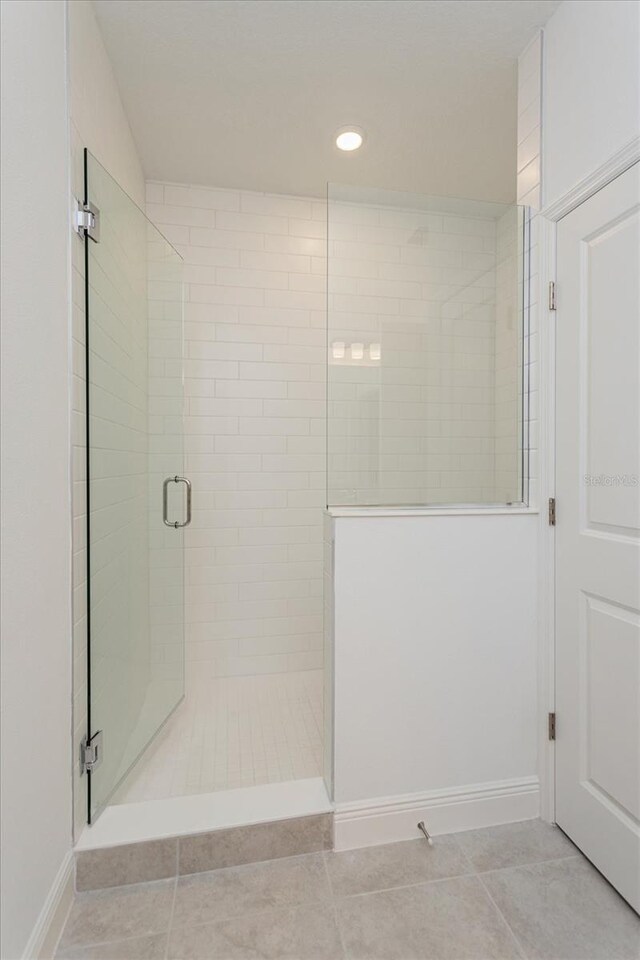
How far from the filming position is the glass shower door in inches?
63.4

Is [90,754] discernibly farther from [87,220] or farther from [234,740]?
[87,220]

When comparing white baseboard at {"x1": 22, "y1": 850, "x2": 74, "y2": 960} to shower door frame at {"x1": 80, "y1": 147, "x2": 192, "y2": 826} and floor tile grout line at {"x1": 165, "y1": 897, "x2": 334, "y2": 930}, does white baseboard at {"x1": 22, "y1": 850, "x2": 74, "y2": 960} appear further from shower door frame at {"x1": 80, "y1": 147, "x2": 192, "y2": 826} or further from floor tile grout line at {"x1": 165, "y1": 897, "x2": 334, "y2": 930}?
floor tile grout line at {"x1": 165, "y1": 897, "x2": 334, "y2": 930}

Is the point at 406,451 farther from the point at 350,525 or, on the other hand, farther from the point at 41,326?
the point at 41,326

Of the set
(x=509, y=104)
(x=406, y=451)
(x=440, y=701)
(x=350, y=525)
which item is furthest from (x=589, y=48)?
(x=440, y=701)

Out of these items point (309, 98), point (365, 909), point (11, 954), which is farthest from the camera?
point (309, 98)

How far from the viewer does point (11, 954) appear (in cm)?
105

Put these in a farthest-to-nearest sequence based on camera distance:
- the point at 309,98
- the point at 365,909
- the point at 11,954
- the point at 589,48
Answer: the point at 309,98, the point at 589,48, the point at 365,909, the point at 11,954

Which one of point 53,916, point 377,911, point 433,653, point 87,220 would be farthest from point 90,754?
point 87,220

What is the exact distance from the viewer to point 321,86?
197 cm

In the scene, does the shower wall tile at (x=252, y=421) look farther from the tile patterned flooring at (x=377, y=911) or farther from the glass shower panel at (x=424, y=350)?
the tile patterned flooring at (x=377, y=911)

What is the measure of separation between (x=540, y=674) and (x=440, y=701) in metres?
0.38

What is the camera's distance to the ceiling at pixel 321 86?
5.52 feet

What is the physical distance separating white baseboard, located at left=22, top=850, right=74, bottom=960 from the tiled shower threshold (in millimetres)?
81

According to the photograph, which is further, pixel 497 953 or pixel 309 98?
pixel 309 98
